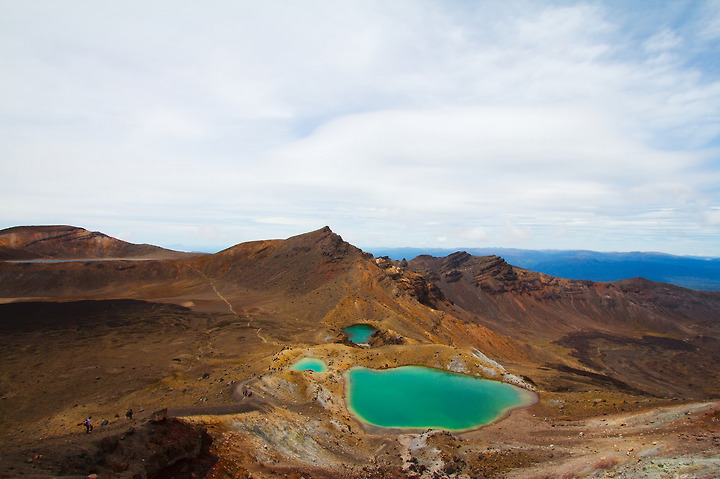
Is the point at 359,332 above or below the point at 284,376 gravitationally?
below

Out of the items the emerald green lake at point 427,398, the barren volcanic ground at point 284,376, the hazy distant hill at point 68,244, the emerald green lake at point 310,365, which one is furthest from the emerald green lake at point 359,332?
the hazy distant hill at point 68,244

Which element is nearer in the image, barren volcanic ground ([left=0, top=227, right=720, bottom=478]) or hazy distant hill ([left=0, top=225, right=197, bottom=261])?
barren volcanic ground ([left=0, top=227, right=720, bottom=478])

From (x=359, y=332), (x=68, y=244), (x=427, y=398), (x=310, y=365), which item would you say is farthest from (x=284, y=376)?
(x=68, y=244)

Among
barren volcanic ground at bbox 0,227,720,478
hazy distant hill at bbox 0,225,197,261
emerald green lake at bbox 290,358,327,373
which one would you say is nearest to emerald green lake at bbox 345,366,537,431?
barren volcanic ground at bbox 0,227,720,478

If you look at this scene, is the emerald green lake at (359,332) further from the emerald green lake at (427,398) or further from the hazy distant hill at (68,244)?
the hazy distant hill at (68,244)

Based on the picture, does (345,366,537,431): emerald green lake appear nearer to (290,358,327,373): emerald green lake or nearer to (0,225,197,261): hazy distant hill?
(290,358,327,373): emerald green lake

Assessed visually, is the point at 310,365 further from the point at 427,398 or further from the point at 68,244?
the point at 68,244
